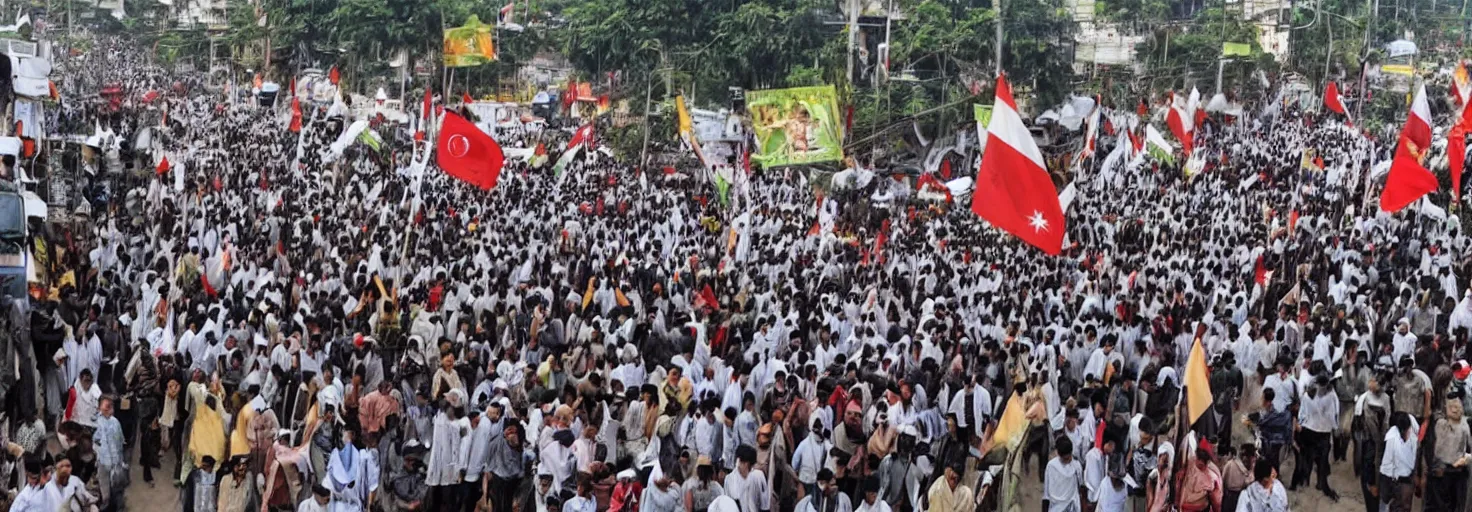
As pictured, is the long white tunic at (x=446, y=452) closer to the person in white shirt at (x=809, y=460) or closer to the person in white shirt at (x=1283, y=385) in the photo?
the person in white shirt at (x=809, y=460)

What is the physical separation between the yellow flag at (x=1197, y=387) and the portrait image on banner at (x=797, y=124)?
11526 millimetres

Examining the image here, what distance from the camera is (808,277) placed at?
15906 mm

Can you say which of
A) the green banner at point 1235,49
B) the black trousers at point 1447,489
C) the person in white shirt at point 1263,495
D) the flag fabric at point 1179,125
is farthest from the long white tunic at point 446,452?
the green banner at point 1235,49

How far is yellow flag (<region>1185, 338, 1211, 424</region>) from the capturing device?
8242 mm

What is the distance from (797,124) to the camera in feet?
65.6

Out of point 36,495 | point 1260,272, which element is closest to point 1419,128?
point 1260,272

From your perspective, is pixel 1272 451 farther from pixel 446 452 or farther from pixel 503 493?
pixel 446 452

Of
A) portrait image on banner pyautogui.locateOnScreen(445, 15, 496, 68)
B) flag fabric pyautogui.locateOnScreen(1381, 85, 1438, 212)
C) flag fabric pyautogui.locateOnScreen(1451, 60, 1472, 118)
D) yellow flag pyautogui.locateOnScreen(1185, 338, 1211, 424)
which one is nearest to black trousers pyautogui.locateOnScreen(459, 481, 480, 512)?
yellow flag pyautogui.locateOnScreen(1185, 338, 1211, 424)

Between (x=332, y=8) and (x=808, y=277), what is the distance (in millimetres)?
35755

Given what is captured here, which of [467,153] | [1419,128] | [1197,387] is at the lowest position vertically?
[1197,387]

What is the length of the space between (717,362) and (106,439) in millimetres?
3545

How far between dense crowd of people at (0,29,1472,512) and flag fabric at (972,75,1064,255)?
0.97m

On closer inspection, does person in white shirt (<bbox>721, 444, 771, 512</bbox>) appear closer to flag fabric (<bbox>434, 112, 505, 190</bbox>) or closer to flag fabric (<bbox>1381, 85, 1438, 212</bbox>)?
flag fabric (<bbox>1381, 85, 1438, 212</bbox>)

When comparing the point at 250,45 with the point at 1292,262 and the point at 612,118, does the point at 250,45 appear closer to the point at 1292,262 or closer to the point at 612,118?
the point at 612,118
